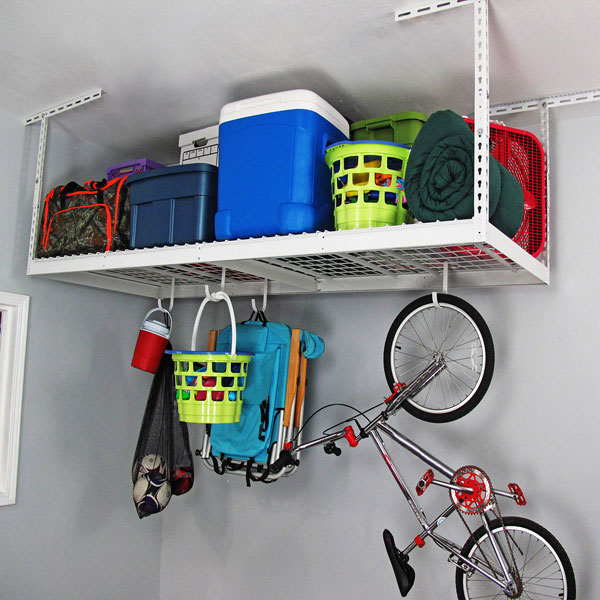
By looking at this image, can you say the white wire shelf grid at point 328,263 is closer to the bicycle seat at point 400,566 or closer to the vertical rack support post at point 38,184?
the vertical rack support post at point 38,184

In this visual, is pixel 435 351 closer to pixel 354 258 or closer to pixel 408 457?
pixel 408 457

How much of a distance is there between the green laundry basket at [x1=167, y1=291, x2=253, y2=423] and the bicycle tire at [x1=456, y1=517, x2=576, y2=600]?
0.99 meters

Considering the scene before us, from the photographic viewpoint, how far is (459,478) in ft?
6.92

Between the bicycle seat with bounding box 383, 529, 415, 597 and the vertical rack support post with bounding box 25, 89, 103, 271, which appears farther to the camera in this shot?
the vertical rack support post with bounding box 25, 89, 103, 271

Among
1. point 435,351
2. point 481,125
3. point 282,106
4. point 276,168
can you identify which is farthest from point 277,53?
point 435,351

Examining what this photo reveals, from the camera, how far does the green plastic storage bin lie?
2.20 meters

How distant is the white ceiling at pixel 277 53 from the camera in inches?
73.2

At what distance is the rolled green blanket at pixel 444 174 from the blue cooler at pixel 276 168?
1.20ft

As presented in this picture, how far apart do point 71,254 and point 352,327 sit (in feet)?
4.07

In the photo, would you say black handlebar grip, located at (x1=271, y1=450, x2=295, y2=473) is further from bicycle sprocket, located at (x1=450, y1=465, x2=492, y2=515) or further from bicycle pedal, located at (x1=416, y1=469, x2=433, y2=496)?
bicycle sprocket, located at (x1=450, y1=465, x2=492, y2=515)

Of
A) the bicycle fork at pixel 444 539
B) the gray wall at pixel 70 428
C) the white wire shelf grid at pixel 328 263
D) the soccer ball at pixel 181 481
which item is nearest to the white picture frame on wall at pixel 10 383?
the gray wall at pixel 70 428

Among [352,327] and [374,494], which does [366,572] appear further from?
[352,327]

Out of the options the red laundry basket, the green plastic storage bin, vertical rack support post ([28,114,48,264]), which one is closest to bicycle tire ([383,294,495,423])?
the red laundry basket

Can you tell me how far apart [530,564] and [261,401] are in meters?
1.19
